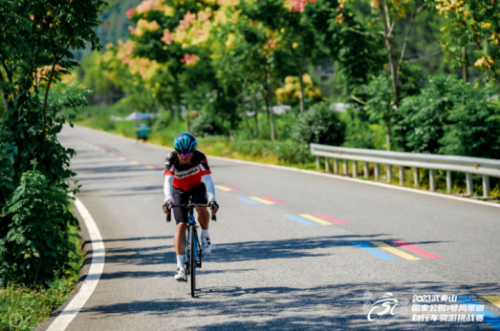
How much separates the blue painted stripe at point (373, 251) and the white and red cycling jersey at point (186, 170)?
2.48 m

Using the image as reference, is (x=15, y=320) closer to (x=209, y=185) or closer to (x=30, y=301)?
(x=30, y=301)

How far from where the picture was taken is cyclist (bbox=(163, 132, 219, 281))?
6984mm

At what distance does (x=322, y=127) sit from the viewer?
864 inches

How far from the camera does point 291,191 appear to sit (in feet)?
50.8

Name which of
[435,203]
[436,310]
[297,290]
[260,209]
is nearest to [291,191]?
[260,209]

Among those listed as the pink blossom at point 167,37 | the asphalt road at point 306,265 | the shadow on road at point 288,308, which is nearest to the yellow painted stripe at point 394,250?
the asphalt road at point 306,265

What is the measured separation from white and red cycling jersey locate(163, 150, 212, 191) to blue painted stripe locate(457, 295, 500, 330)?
2.88 metres

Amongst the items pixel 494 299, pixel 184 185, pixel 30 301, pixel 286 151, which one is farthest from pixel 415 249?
pixel 286 151

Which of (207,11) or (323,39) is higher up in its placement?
(207,11)

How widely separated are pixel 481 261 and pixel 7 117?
613 centimetres

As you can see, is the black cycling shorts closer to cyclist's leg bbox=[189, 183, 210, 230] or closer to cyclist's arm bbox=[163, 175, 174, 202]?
cyclist's leg bbox=[189, 183, 210, 230]

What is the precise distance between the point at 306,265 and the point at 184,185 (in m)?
1.80

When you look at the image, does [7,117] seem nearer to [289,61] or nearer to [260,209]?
[260,209]

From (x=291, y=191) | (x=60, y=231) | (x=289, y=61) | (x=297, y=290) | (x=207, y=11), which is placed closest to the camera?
(x=297, y=290)
